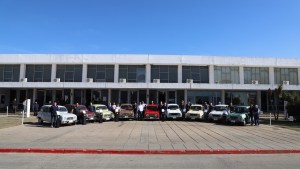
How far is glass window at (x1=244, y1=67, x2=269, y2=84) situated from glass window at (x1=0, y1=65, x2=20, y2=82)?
3016cm

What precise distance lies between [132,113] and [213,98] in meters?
15.2

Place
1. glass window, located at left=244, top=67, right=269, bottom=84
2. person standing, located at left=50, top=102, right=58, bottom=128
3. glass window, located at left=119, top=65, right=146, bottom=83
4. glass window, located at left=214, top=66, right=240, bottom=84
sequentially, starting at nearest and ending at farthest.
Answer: person standing, located at left=50, top=102, right=58, bottom=128 → glass window, located at left=119, top=65, right=146, bottom=83 → glass window, located at left=214, top=66, right=240, bottom=84 → glass window, located at left=244, top=67, right=269, bottom=84

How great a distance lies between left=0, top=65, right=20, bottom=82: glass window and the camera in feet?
130

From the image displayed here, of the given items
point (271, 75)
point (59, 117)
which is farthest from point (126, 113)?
point (271, 75)

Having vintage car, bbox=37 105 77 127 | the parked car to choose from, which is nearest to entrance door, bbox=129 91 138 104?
the parked car

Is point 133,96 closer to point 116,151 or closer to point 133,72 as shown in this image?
point 133,72

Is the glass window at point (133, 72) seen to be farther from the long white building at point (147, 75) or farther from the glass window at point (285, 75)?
the glass window at point (285, 75)

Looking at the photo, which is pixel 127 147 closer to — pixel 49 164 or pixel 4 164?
pixel 49 164

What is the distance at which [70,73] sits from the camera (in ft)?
129

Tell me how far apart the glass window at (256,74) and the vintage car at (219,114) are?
14.3 m

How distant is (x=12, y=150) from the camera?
451 inches

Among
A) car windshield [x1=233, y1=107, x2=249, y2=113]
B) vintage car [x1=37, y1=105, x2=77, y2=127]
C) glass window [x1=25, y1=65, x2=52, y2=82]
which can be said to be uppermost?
glass window [x1=25, y1=65, x2=52, y2=82]

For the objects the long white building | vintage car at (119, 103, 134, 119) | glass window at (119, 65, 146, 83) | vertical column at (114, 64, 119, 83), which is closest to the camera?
vintage car at (119, 103, 134, 119)

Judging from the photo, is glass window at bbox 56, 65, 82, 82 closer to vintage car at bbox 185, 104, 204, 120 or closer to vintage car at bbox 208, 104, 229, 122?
vintage car at bbox 185, 104, 204, 120
